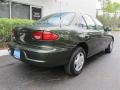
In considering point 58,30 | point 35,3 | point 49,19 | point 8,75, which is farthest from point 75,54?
point 35,3

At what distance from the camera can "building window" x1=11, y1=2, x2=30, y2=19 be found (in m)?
10.8

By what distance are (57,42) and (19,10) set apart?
7.63m

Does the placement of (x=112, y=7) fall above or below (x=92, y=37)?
above

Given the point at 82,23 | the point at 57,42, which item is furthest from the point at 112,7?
the point at 57,42

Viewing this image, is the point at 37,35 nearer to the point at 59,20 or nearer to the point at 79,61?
the point at 59,20

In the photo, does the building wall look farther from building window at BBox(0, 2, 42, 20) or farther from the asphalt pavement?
the asphalt pavement

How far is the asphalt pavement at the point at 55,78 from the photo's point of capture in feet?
13.3

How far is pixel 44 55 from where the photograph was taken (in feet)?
13.0

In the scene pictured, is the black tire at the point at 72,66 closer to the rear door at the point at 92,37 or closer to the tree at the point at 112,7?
the rear door at the point at 92,37

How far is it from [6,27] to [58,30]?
3.90 metres

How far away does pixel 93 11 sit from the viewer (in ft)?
60.8

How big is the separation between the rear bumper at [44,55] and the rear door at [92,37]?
1112 millimetres

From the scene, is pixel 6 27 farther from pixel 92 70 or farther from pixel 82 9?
pixel 82 9

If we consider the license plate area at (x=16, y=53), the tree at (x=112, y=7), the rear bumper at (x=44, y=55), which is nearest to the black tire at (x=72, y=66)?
the rear bumper at (x=44, y=55)
